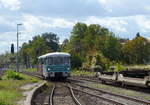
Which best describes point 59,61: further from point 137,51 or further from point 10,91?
point 137,51

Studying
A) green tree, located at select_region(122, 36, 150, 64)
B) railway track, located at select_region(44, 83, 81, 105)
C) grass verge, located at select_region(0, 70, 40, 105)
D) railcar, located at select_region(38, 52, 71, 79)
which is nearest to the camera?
grass verge, located at select_region(0, 70, 40, 105)

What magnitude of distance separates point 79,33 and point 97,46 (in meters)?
37.7

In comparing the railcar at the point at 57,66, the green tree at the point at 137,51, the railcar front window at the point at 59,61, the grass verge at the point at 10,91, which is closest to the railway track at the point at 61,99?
the grass verge at the point at 10,91

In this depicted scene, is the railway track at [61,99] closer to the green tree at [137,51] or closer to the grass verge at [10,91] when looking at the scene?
the grass verge at [10,91]

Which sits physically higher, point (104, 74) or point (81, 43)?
point (81, 43)

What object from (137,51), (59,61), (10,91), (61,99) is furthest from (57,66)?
(137,51)

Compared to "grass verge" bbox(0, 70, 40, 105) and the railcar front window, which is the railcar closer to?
the railcar front window

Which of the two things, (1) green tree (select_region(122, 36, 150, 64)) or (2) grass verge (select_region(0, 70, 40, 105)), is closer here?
(2) grass verge (select_region(0, 70, 40, 105))

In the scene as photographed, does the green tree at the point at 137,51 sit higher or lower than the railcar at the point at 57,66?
higher

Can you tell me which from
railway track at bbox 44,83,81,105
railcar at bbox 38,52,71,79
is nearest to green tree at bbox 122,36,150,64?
railcar at bbox 38,52,71,79

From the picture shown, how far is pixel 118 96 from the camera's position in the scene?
2288 centimetres

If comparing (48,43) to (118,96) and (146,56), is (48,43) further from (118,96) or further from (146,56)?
(118,96)

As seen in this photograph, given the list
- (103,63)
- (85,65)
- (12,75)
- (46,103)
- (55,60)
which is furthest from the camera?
(85,65)

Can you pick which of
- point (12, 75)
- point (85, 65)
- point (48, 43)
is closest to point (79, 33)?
point (48, 43)
